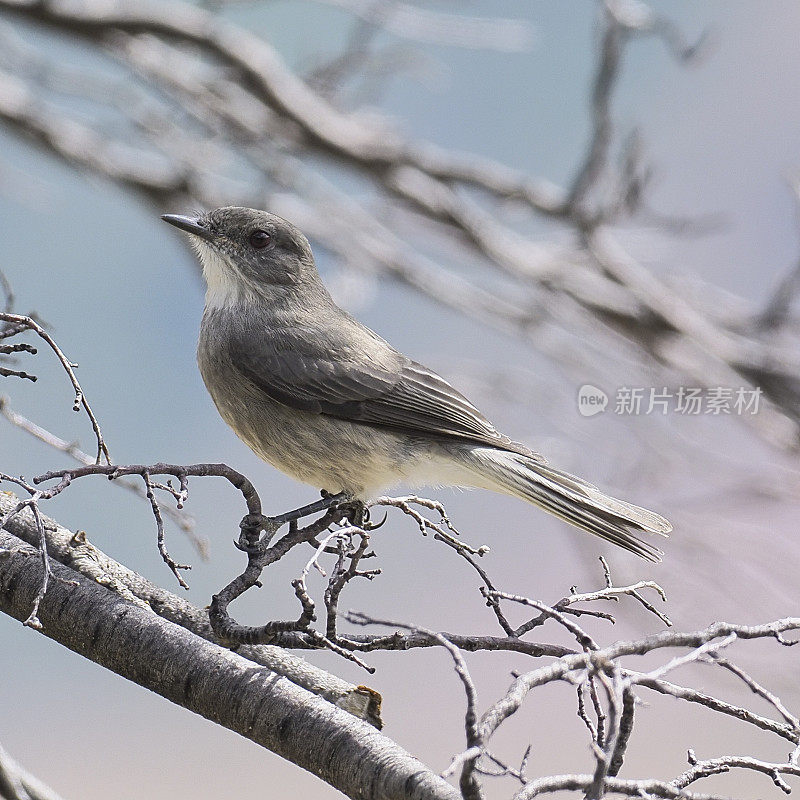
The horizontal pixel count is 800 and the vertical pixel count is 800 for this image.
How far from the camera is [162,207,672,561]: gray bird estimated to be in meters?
2.73

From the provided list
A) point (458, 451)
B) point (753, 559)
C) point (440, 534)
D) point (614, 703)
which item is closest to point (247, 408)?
point (458, 451)

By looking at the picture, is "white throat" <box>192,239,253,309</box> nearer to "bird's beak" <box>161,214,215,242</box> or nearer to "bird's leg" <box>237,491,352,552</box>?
"bird's beak" <box>161,214,215,242</box>

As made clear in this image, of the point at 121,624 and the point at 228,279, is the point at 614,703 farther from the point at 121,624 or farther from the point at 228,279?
the point at 228,279

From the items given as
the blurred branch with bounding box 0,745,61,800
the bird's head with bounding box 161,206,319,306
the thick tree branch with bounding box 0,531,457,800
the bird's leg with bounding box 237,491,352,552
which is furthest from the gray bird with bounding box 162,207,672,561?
the blurred branch with bounding box 0,745,61,800

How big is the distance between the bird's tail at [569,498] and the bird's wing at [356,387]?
0.22 ft

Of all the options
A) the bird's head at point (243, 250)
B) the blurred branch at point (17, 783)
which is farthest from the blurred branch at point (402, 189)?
the blurred branch at point (17, 783)

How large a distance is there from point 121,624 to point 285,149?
3.20 meters

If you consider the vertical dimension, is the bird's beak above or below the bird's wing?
above

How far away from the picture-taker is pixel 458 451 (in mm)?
2879

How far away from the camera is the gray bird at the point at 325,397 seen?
273cm

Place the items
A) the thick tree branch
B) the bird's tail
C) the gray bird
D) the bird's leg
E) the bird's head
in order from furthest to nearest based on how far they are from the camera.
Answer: the bird's head < the gray bird < the bird's tail < the bird's leg < the thick tree branch

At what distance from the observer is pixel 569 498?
263 cm

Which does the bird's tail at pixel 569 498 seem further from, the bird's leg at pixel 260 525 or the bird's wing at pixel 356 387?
the bird's leg at pixel 260 525

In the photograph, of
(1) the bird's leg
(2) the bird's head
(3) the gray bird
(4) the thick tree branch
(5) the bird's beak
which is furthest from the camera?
(2) the bird's head
